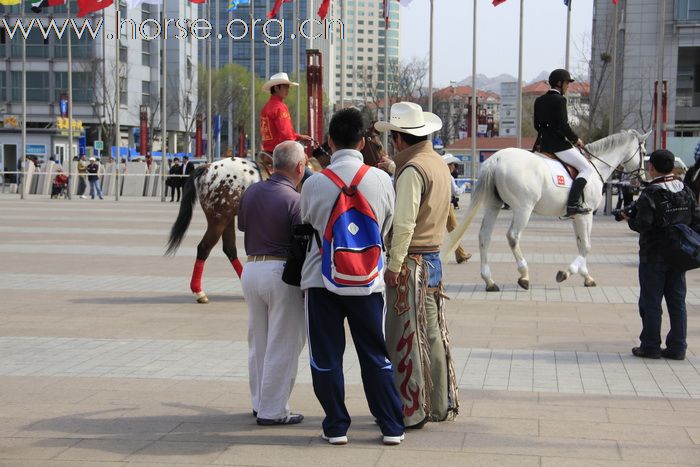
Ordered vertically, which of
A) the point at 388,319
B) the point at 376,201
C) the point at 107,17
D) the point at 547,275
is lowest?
the point at 547,275

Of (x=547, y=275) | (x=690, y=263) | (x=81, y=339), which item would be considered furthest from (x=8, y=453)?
(x=547, y=275)

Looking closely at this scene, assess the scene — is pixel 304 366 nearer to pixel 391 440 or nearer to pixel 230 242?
pixel 391 440

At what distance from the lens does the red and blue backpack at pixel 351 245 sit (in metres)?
5.88

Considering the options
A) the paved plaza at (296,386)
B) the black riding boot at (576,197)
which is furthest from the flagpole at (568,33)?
the black riding boot at (576,197)

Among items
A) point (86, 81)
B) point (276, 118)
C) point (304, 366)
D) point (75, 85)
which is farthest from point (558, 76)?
point (75, 85)

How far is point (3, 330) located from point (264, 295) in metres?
4.74

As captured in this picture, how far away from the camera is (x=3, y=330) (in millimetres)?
10289

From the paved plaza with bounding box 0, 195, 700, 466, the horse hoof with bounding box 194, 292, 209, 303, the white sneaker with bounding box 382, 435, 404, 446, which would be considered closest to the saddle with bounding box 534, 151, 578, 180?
the paved plaza with bounding box 0, 195, 700, 466

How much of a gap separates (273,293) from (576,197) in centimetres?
841

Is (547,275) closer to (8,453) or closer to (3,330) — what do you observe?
(3,330)

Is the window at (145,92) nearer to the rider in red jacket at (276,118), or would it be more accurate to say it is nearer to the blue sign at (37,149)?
the blue sign at (37,149)

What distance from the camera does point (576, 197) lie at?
14.1 m

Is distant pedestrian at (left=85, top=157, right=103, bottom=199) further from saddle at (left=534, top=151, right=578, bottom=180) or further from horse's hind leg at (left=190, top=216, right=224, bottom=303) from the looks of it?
horse's hind leg at (left=190, top=216, right=224, bottom=303)

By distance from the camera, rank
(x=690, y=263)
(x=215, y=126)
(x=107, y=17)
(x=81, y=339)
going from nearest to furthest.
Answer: (x=690, y=263)
(x=81, y=339)
(x=107, y=17)
(x=215, y=126)
